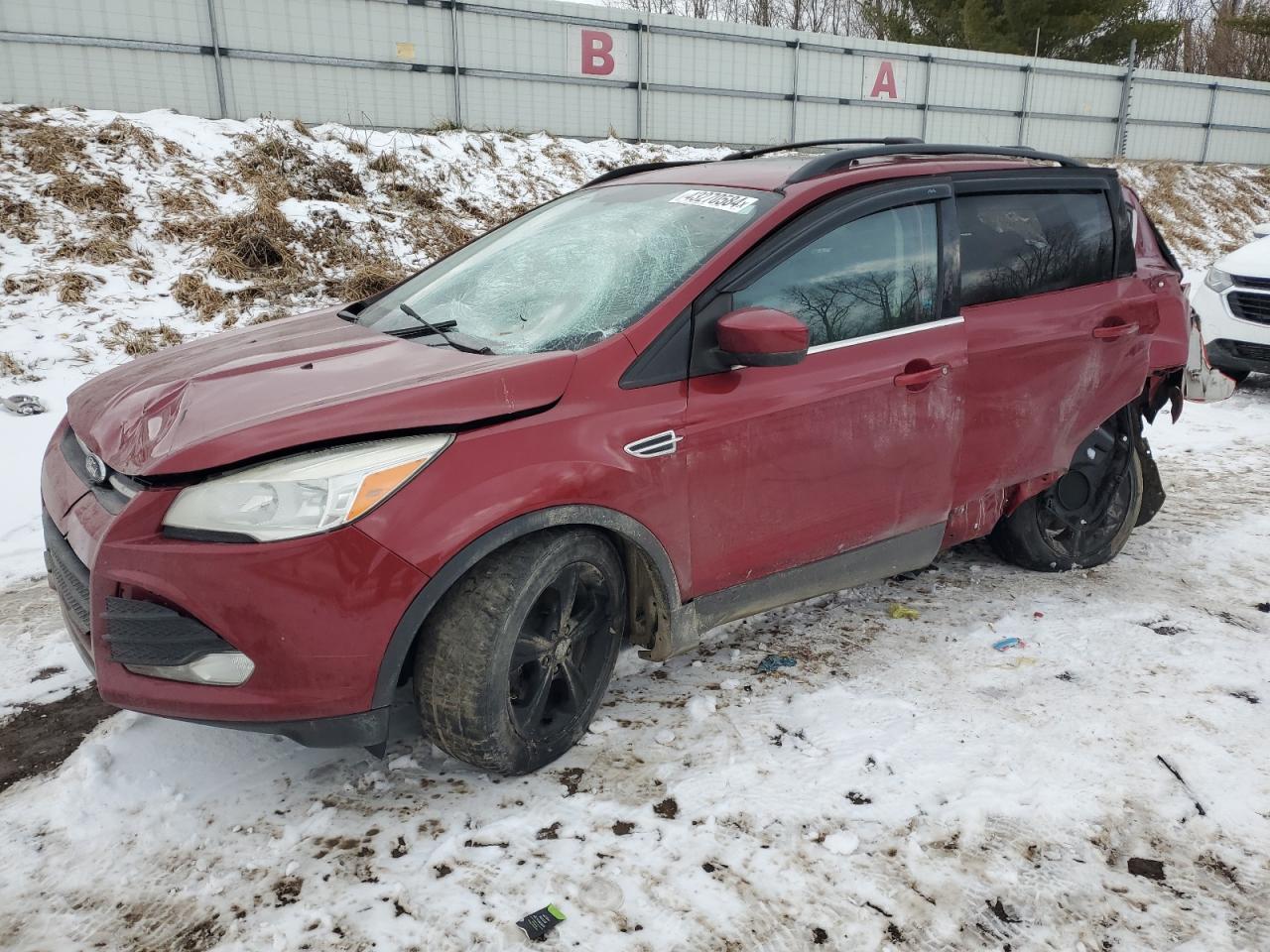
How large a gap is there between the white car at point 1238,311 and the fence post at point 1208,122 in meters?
18.2

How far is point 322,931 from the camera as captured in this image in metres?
2.10

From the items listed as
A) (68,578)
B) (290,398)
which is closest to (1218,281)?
(290,398)

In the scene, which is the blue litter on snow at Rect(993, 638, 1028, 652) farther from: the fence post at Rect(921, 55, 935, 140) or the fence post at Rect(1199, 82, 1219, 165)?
the fence post at Rect(1199, 82, 1219, 165)

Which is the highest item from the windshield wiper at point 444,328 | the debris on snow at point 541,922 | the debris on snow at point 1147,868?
the windshield wiper at point 444,328

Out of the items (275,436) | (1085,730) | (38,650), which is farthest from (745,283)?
(38,650)

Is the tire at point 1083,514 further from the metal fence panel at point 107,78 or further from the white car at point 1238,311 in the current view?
the metal fence panel at point 107,78

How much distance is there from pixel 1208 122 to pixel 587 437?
26207 mm

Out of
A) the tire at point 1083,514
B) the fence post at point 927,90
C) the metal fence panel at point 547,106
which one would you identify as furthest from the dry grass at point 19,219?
the fence post at point 927,90

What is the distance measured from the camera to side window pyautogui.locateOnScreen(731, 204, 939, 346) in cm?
295

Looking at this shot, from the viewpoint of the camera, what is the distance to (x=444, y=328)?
2.97 m

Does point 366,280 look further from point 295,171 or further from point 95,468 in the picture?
point 95,468

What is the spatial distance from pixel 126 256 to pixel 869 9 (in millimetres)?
26031

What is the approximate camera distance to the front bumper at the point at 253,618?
7.02ft

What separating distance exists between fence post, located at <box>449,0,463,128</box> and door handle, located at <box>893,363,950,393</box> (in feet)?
38.3
